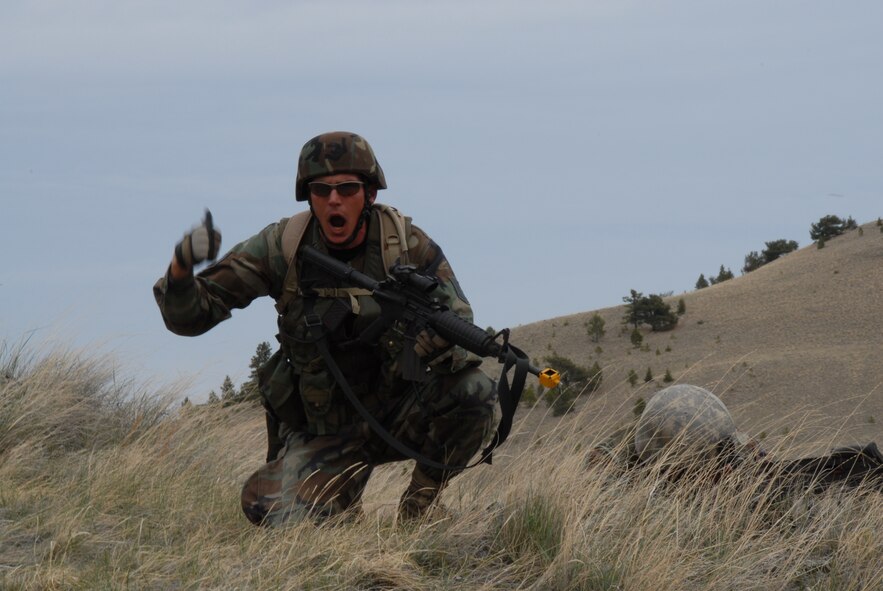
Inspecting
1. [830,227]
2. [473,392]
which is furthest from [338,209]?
[830,227]

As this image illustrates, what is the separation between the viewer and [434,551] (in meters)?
4.39

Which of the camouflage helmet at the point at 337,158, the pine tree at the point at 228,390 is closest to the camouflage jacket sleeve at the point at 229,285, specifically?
the camouflage helmet at the point at 337,158

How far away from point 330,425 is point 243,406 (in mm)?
4291

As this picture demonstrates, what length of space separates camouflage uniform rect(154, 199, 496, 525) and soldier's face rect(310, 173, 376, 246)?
0.11 m

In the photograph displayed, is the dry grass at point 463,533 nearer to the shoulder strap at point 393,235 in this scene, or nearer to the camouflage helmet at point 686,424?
the camouflage helmet at point 686,424

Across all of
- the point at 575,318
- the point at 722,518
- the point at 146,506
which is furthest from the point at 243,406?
the point at 575,318

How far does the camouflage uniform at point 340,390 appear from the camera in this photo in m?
4.94

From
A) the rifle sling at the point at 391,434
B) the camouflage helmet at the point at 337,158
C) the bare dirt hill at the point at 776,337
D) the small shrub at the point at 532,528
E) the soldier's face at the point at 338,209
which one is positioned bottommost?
the bare dirt hill at the point at 776,337

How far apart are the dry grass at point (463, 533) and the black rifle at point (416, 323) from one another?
0.46m

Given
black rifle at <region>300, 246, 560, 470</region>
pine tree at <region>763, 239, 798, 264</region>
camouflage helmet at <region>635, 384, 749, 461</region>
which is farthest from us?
pine tree at <region>763, 239, 798, 264</region>

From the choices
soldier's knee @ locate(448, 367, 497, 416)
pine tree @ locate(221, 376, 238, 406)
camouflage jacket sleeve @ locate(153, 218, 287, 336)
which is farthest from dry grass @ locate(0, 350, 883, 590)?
pine tree @ locate(221, 376, 238, 406)

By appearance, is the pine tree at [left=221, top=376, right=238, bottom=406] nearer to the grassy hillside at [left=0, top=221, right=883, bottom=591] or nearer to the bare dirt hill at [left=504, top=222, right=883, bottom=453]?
the grassy hillside at [left=0, top=221, right=883, bottom=591]

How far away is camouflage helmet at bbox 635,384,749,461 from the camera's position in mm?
5848

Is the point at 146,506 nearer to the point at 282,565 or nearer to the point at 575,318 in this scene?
the point at 282,565
